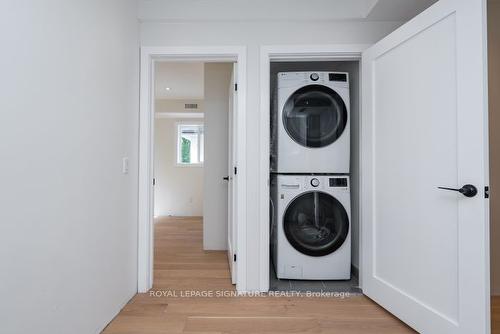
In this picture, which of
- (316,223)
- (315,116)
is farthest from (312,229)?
(315,116)

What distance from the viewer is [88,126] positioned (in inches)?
58.0

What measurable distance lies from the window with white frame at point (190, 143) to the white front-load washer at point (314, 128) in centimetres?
380

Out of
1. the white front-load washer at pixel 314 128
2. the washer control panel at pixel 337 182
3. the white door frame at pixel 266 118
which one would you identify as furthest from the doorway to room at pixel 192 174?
the washer control panel at pixel 337 182

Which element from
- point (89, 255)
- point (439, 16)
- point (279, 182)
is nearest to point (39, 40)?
point (89, 255)

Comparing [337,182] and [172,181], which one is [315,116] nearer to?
[337,182]

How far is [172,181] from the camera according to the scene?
576 cm

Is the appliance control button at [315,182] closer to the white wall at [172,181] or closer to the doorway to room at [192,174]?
the doorway to room at [192,174]

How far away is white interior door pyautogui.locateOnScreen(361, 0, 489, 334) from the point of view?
1.31 m

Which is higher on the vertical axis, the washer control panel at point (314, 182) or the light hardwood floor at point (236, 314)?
the washer control panel at point (314, 182)

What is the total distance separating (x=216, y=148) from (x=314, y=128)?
1422 millimetres

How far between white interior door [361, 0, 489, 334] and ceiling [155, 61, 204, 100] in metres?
2.66

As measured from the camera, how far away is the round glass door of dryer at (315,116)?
234cm

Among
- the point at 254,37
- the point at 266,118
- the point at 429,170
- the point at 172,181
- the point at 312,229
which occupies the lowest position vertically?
the point at 312,229

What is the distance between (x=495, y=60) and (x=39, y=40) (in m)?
3.04
